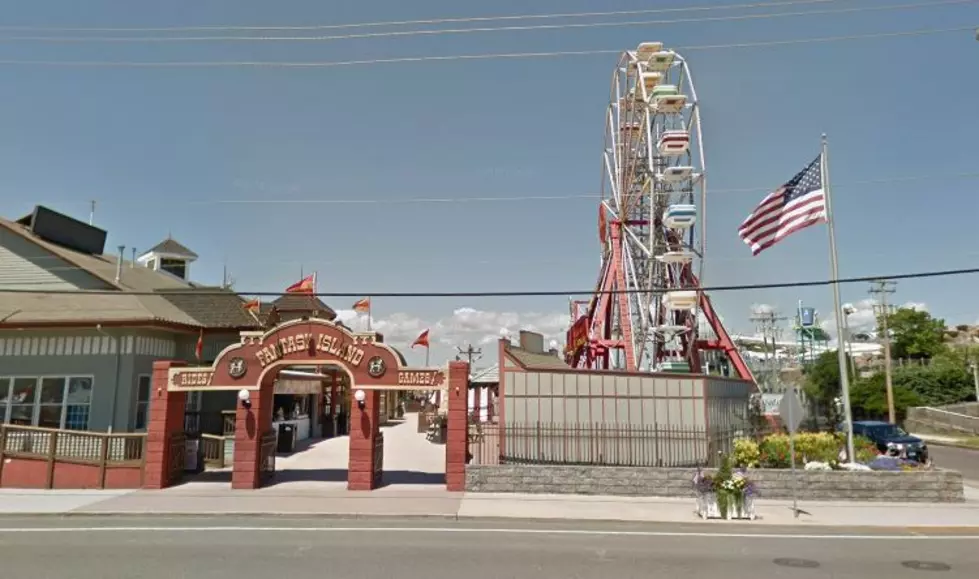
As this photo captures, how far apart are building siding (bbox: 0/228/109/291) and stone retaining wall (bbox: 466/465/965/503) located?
594 inches

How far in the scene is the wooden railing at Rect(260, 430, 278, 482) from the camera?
17219 millimetres

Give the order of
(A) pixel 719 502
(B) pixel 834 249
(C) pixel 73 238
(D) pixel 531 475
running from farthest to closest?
(C) pixel 73 238
(B) pixel 834 249
(D) pixel 531 475
(A) pixel 719 502

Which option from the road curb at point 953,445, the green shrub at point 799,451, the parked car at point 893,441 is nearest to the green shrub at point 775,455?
the green shrub at point 799,451

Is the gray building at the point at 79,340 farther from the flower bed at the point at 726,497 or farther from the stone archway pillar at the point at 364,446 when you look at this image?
the flower bed at the point at 726,497

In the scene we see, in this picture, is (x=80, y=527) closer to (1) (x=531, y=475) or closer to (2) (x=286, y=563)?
(2) (x=286, y=563)

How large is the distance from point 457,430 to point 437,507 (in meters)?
2.56

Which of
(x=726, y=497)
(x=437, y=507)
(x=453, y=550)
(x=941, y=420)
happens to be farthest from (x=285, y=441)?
(x=941, y=420)

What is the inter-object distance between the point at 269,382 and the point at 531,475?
7.29m

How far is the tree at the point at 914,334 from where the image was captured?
86750 mm

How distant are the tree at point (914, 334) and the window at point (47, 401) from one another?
9332 centimetres

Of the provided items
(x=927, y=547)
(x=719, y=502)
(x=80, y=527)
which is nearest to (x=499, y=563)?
(x=719, y=502)

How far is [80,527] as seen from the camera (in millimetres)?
12422

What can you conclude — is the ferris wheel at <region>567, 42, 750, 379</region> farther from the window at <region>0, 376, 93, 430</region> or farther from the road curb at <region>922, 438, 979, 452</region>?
the window at <region>0, 376, 93, 430</region>

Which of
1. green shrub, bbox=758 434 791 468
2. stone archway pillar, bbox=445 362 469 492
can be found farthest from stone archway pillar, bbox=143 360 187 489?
green shrub, bbox=758 434 791 468
